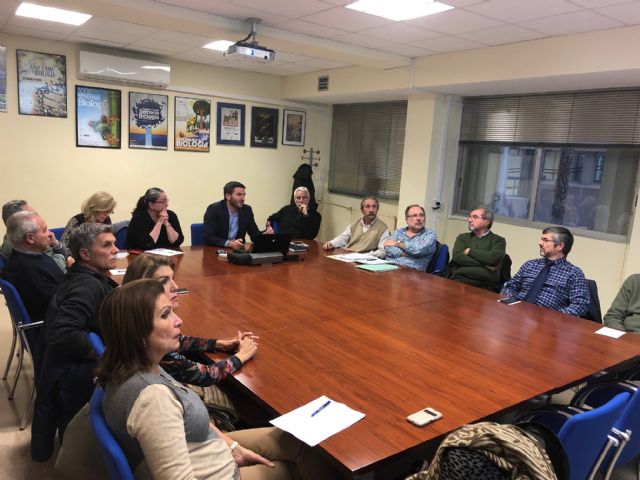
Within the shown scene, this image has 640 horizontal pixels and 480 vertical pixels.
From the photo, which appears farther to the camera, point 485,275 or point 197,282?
point 485,275

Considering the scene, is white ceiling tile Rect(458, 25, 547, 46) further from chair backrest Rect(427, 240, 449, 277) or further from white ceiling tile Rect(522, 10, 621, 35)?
chair backrest Rect(427, 240, 449, 277)

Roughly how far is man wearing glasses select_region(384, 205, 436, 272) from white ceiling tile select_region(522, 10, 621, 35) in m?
1.66

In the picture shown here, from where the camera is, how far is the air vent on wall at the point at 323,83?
6531mm

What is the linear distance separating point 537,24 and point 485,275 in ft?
6.39

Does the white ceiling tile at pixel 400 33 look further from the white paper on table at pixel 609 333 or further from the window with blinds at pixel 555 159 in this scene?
the white paper on table at pixel 609 333

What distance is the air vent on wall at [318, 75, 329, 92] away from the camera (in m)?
6.53

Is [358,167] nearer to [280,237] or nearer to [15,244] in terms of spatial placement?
[280,237]

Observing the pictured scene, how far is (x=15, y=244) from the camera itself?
2.73 meters

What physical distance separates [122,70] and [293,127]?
2569mm

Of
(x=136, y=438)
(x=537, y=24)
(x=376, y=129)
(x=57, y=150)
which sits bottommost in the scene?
(x=136, y=438)

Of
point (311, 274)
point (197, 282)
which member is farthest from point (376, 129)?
point (197, 282)

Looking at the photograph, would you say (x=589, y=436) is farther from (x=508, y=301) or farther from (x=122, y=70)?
(x=122, y=70)

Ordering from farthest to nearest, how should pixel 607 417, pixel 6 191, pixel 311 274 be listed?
pixel 6 191 → pixel 311 274 → pixel 607 417

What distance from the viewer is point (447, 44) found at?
4570mm
